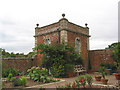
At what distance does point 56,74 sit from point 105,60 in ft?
19.3

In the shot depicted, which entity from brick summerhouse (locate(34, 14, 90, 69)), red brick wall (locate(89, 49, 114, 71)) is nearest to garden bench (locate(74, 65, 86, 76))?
brick summerhouse (locate(34, 14, 90, 69))

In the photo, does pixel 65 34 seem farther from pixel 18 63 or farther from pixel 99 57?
pixel 18 63

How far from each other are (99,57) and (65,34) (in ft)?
16.4

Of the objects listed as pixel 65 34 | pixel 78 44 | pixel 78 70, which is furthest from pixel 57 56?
pixel 78 44

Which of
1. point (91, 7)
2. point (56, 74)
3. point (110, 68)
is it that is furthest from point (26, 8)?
point (110, 68)

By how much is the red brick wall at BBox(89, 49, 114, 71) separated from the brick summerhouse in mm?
811

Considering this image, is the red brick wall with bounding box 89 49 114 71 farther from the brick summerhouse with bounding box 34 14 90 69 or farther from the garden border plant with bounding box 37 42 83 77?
the garden border plant with bounding box 37 42 83 77

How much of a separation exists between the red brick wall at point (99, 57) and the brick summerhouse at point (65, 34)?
81 cm

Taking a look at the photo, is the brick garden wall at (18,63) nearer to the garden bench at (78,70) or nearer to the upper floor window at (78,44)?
the garden bench at (78,70)

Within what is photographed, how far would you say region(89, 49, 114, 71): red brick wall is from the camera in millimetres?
12930

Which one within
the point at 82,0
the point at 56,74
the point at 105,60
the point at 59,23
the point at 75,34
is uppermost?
the point at 82,0

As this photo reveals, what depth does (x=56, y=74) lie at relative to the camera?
10.9 metres

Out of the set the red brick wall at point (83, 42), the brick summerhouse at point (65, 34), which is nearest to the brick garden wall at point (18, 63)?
the brick summerhouse at point (65, 34)

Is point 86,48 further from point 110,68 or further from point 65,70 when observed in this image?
point 65,70
